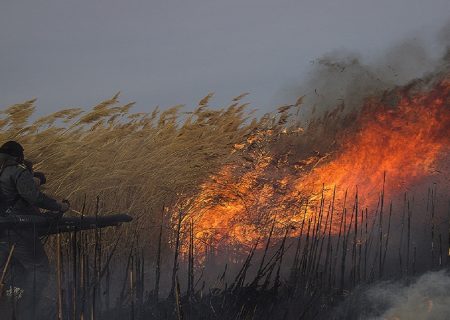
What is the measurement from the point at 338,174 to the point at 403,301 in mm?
3388

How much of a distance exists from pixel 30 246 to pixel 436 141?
18.3 feet

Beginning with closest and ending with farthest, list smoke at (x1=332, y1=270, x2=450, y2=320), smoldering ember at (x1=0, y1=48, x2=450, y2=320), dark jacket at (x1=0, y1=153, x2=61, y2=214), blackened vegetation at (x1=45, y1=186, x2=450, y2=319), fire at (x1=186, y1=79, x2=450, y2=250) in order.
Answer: blackened vegetation at (x1=45, y1=186, x2=450, y2=319)
smoke at (x1=332, y1=270, x2=450, y2=320)
dark jacket at (x1=0, y1=153, x2=61, y2=214)
smoldering ember at (x1=0, y1=48, x2=450, y2=320)
fire at (x1=186, y1=79, x2=450, y2=250)

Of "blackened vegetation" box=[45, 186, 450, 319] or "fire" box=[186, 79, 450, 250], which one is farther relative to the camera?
"fire" box=[186, 79, 450, 250]

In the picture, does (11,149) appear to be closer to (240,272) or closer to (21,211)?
(21,211)

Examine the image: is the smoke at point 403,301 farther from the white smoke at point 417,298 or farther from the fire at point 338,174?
the fire at point 338,174

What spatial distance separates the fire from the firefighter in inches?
104

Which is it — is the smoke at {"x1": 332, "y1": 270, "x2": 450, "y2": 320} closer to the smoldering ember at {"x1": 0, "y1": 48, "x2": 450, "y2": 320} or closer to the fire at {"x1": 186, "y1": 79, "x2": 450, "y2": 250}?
the smoldering ember at {"x1": 0, "y1": 48, "x2": 450, "y2": 320}

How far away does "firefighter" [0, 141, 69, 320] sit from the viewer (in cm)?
561

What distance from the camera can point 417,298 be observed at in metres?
5.38

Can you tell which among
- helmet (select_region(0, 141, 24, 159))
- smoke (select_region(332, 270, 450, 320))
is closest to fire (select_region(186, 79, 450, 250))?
smoke (select_region(332, 270, 450, 320))

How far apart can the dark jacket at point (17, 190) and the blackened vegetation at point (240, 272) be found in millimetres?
524

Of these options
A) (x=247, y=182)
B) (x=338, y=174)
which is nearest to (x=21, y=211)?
(x=247, y=182)

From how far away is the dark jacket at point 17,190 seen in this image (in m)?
5.61

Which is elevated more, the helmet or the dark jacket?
the helmet
